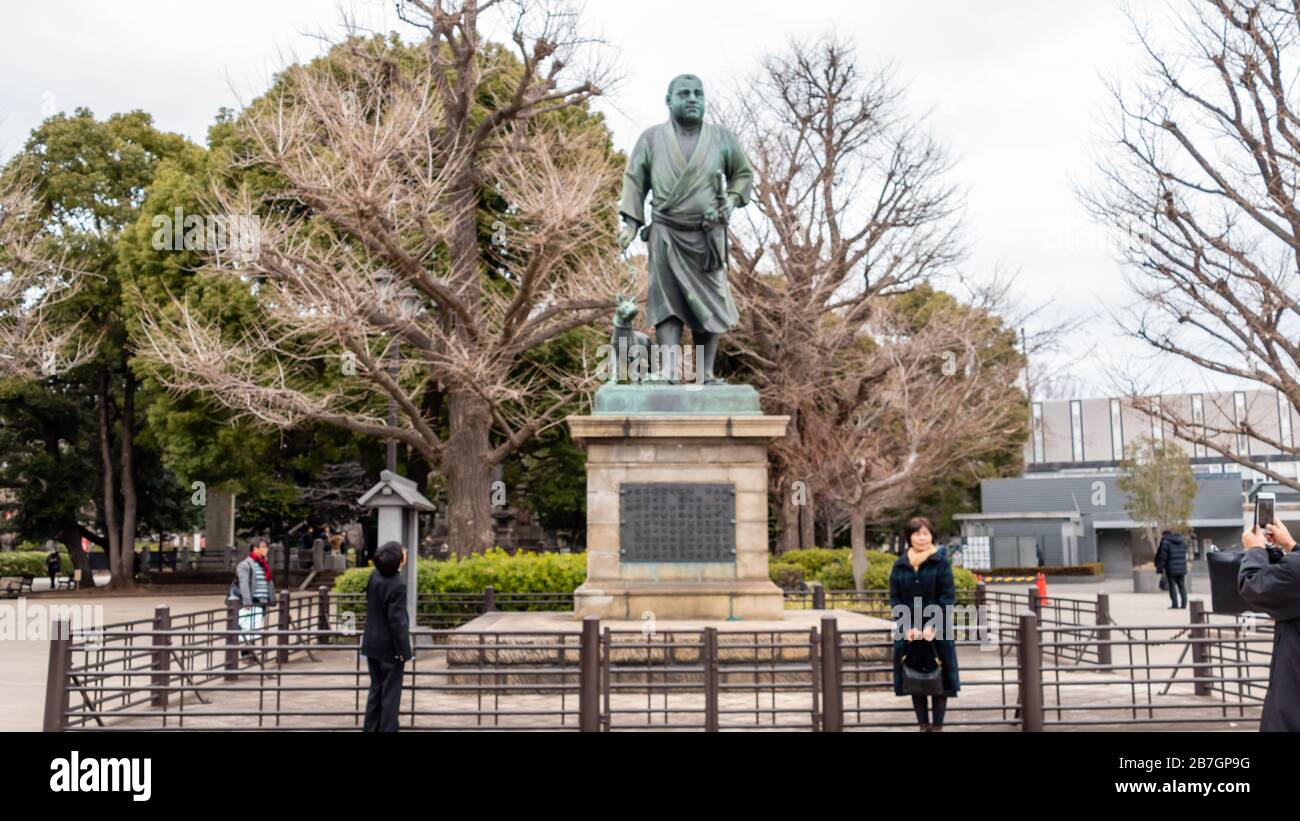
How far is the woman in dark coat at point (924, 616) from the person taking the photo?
26.7ft

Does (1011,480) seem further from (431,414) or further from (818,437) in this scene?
(431,414)

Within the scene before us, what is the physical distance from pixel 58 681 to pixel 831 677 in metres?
6.07

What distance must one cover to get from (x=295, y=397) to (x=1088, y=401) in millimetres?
46403

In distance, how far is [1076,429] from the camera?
57.5 metres

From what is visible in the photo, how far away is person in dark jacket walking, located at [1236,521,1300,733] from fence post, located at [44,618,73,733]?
331 inches

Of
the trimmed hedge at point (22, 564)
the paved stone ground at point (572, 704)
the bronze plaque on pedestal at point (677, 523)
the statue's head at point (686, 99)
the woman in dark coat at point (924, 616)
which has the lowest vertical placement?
the trimmed hedge at point (22, 564)

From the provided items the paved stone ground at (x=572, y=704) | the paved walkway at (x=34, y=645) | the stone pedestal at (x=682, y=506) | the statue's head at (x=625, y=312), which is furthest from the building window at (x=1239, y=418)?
the paved walkway at (x=34, y=645)

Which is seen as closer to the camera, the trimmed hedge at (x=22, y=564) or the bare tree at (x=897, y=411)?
the bare tree at (x=897, y=411)

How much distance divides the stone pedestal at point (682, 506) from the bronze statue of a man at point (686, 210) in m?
0.93

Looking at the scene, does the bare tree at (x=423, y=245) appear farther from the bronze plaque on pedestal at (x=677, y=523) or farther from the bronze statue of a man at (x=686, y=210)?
the bronze plaque on pedestal at (x=677, y=523)

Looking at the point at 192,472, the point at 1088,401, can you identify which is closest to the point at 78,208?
the point at 192,472

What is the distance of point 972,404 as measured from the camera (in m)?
28.6

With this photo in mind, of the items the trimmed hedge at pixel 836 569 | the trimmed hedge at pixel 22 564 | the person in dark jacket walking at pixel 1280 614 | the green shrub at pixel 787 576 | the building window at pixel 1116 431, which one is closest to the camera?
the person in dark jacket walking at pixel 1280 614

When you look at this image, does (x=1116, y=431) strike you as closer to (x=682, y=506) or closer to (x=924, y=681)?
(x=682, y=506)
